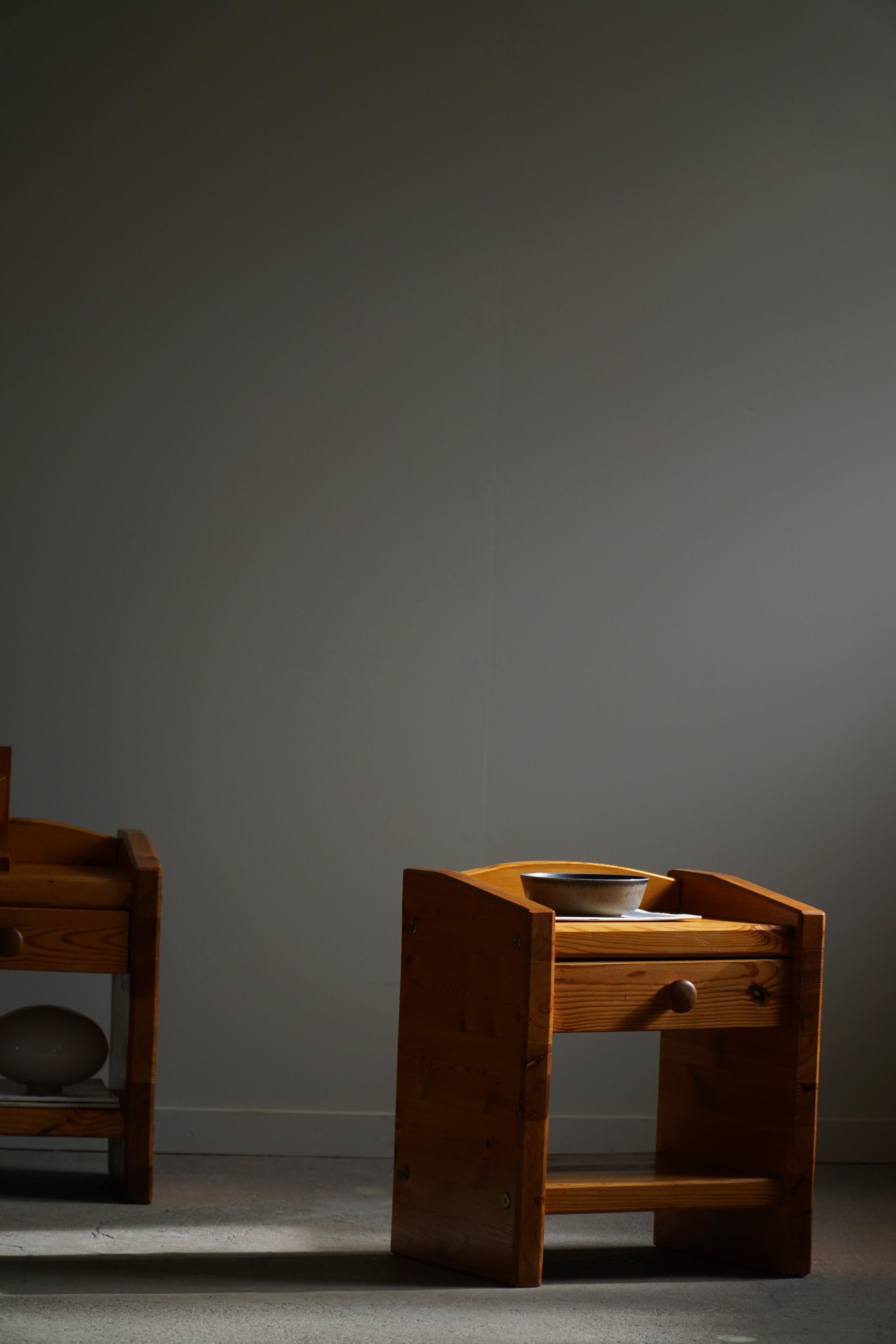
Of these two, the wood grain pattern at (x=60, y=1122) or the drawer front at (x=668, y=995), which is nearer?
the drawer front at (x=668, y=995)

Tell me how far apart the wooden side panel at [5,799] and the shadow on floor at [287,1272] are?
0.73m

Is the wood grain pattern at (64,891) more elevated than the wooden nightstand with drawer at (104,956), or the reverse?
the wood grain pattern at (64,891)

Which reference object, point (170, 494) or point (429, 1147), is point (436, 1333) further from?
point (170, 494)

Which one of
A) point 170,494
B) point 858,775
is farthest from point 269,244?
point 858,775

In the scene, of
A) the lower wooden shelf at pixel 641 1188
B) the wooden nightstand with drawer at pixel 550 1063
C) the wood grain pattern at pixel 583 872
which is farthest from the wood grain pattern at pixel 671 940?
the lower wooden shelf at pixel 641 1188

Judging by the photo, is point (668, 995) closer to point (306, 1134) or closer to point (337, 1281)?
point (337, 1281)

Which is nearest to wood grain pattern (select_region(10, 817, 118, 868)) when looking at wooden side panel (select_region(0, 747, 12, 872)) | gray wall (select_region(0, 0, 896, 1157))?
wooden side panel (select_region(0, 747, 12, 872))

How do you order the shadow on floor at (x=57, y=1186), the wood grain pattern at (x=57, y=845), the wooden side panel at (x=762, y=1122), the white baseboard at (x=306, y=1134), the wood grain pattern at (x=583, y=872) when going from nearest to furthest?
the wooden side panel at (x=762, y=1122) < the wood grain pattern at (x=583, y=872) < the shadow on floor at (x=57, y=1186) < the wood grain pattern at (x=57, y=845) < the white baseboard at (x=306, y=1134)

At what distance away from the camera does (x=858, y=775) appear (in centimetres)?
306

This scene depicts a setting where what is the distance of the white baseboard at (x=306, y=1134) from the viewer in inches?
110

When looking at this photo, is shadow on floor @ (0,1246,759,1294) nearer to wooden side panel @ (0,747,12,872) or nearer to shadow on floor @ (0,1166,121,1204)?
shadow on floor @ (0,1166,121,1204)

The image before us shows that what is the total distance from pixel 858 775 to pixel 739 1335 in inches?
60.7

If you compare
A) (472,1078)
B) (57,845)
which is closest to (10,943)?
(57,845)

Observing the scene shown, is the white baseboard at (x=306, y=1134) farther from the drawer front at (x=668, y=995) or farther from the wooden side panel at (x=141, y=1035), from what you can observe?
the drawer front at (x=668, y=995)
